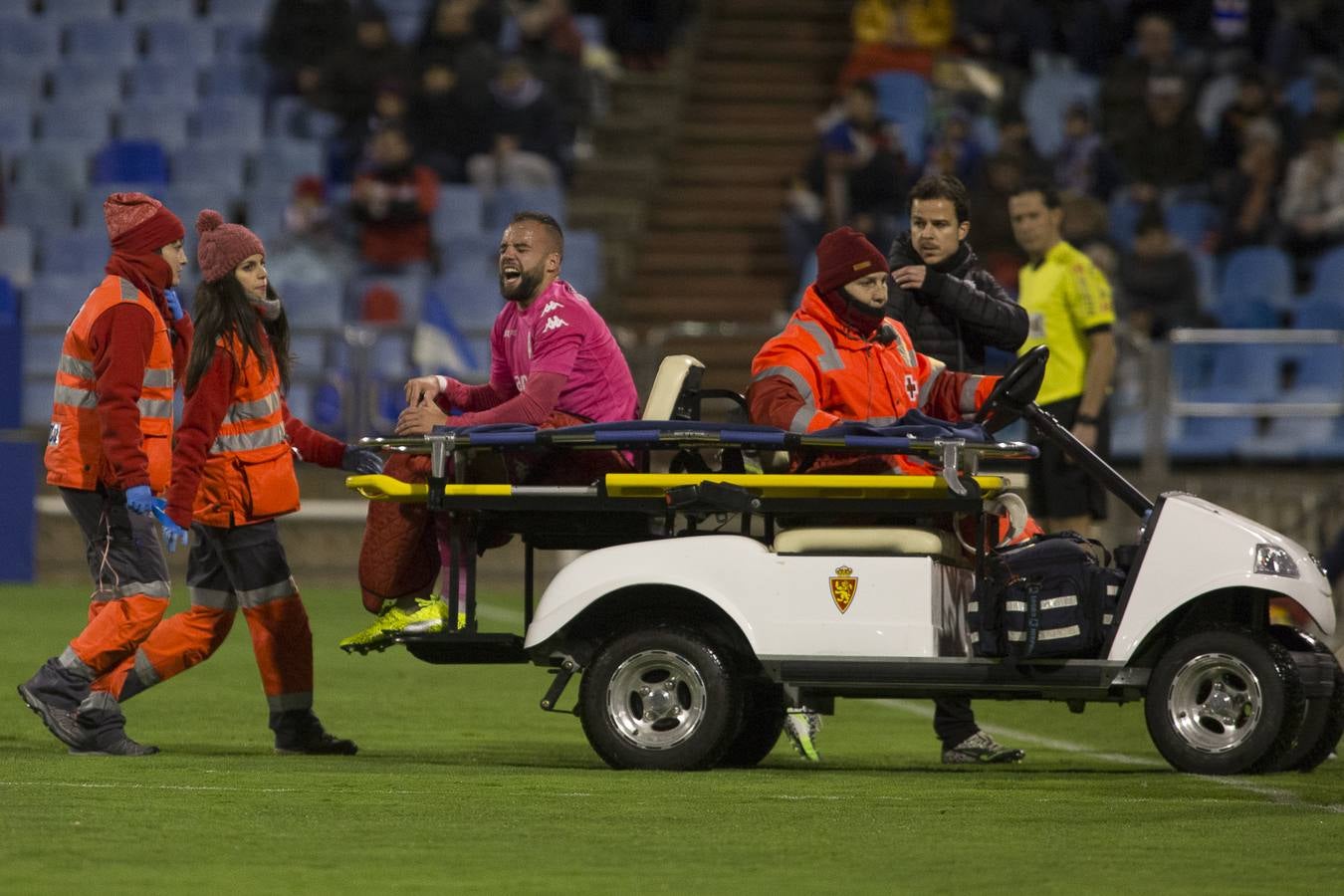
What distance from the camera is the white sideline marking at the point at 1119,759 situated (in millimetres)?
7699

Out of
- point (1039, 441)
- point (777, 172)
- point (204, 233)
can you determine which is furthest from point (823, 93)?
point (204, 233)

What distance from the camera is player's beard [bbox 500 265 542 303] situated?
8.99 meters

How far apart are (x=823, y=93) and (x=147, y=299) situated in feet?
44.8

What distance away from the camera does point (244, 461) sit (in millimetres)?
8750

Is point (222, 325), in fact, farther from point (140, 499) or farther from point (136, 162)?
point (136, 162)

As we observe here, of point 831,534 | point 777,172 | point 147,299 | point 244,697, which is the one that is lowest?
point 244,697

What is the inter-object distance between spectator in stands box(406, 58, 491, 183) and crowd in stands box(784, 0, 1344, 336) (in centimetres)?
248

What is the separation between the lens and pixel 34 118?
2127cm

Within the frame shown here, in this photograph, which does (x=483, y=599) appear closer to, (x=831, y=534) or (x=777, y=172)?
(x=777, y=172)

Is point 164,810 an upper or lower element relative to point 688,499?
lower

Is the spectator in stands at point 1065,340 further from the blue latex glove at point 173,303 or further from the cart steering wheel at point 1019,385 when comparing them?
the blue latex glove at point 173,303

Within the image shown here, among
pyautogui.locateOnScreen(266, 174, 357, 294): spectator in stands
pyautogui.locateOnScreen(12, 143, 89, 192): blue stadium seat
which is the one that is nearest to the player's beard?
pyautogui.locateOnScreen(266, 174, 357, 294): spectator in stands

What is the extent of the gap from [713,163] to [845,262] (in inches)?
507

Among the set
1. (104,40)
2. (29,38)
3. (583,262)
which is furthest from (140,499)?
(29,38)
